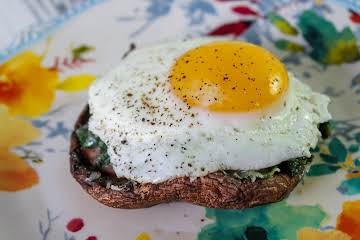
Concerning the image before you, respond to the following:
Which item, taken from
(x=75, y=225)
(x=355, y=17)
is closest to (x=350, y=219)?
(x=75, y=225)

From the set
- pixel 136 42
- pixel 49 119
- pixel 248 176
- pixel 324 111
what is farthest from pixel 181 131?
pixel 136 42

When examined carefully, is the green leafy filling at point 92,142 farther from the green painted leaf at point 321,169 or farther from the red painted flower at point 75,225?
the green painted leaf at point 321,169

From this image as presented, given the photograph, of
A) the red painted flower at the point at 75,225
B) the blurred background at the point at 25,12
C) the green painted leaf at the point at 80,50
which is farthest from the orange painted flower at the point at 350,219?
the blurred background at the point at 25,12

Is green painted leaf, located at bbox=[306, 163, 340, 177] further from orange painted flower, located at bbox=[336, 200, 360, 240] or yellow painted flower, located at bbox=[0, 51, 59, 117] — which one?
yellow painted flower, located at bbox=[0, 51, 59, 117]

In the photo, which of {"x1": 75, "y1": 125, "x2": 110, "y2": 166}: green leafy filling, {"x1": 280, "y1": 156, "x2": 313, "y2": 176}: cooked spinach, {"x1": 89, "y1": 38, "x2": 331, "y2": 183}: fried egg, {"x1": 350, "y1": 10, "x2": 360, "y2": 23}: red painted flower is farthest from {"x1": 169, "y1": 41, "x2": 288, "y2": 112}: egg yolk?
{"x1": 350, "y1": 10, "x2": 360, "y2": 23}: red painted flower

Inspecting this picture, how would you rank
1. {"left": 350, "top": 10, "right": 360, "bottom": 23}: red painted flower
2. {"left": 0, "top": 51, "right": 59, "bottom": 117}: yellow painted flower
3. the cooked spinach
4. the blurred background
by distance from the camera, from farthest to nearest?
1. the blurred background
2. {"left": 350, "top": 10, "right": 360, "bottom": 23}: red painted flower
3. {"left": 0, "top": 51, "right": 59, "bottom": 117}: yellow painted flower
4. the cooked spinach
